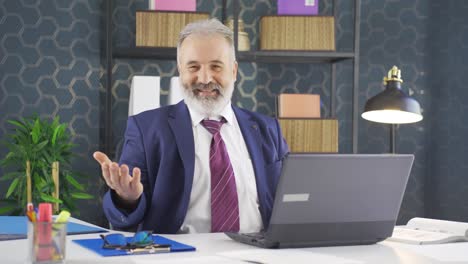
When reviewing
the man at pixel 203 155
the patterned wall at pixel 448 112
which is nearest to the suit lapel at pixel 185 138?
the man at pixel 203 155

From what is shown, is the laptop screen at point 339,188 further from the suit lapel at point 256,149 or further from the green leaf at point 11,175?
the green leaf at point 11,175

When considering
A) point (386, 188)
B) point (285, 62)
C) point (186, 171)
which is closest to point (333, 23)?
point (285, 62)

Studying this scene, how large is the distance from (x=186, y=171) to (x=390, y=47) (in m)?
2.49

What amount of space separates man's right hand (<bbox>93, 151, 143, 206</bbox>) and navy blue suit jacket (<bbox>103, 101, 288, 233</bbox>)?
98 millimetres

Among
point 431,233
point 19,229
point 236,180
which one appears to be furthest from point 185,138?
point 431,233

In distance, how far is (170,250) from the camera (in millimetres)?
1831

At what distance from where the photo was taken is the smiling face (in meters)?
2.53

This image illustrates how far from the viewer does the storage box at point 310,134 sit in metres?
4.06

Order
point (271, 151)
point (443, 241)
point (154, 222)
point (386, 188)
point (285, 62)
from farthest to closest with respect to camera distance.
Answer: point (285, 62) < point (271, 151) < point (154, 222) < point (443, 241) < point (386, 188)

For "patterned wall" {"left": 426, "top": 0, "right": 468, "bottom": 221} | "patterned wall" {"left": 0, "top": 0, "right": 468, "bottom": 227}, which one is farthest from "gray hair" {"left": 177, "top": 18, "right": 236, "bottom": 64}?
"patterned wall" {"left": 426, "top": 0, "right": 468, "bottom": 221}

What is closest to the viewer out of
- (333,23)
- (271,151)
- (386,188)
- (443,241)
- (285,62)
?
(386,188)

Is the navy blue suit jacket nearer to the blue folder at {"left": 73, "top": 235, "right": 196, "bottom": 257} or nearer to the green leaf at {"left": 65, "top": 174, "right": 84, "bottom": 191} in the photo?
the blue folder at {"left": 73, "top": 235, "right": 196, "bottom": 257}

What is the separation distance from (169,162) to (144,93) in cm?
149

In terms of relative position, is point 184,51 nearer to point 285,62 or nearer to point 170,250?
point 170,250
